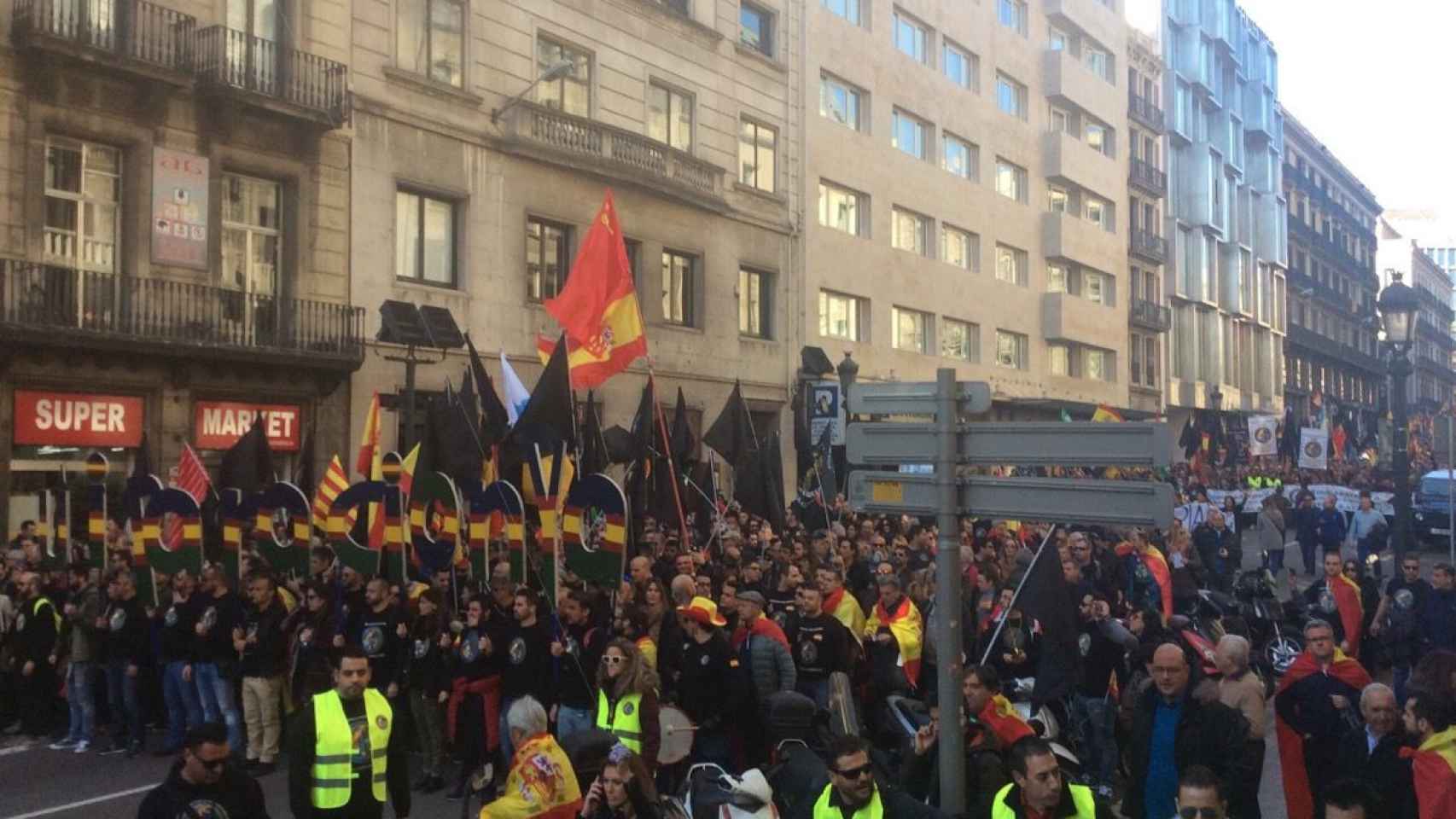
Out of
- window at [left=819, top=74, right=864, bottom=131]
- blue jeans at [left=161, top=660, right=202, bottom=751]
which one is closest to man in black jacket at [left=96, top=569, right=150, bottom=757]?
blue jeans at [left=161, top=660, right=202, bottom=751]

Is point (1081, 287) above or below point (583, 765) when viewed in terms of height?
above

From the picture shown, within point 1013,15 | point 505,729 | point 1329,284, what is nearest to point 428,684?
point 505,729

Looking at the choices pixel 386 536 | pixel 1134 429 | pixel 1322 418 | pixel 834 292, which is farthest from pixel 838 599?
pixel 1322 418

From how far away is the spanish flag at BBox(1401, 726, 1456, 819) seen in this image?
6.48 meters

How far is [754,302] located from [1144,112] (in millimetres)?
26948

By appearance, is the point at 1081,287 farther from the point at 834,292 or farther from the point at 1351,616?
the point at 1351,616

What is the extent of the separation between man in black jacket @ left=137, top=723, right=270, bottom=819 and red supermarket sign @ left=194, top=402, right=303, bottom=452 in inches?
573

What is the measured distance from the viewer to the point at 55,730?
13523 millimetres

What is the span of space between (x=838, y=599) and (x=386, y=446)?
44.3 ft

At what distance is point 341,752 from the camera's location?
23.5 ft

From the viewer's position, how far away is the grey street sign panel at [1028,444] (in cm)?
550

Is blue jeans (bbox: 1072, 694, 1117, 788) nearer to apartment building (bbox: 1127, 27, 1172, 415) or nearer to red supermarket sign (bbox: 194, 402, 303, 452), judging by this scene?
red supermarket sign (bbox: 194, 402, 303, 452)

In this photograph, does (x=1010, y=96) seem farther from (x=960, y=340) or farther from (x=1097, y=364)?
(x=1097, y=364)

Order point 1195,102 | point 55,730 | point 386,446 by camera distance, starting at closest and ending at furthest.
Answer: point 55,730
point 386,446
point 1195,102
